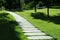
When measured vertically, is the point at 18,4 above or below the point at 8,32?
below

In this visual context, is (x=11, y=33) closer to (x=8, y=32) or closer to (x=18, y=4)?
(x=8, y=32)

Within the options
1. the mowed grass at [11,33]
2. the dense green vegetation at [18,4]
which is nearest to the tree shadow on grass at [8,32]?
the mowed grass at [11,33]

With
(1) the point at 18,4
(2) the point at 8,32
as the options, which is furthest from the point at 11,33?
(1) the point at 18,4

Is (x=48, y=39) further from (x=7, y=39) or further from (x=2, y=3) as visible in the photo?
(x=2, y=3)

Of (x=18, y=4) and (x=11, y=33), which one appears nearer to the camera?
(x=11, y=33)

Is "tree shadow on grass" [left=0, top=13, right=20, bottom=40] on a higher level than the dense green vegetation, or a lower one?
higher

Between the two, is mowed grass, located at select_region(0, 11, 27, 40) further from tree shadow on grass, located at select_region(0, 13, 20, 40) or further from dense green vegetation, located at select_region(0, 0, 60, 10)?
dense green vegetation, located at select_region(0, 0, 60, 10)

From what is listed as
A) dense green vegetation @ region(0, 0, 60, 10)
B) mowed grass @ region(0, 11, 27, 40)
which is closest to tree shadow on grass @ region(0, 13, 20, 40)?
mowed grass @ region(0, 11, 27, 40)

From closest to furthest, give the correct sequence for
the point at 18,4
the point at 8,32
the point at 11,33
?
1. the point at 11,33
2. the point at 8,32
3. the point at 18,4

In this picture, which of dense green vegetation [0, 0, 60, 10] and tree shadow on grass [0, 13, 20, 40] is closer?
tree shadow on grass [0, 13, 20, 40]

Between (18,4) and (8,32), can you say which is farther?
(18,4)

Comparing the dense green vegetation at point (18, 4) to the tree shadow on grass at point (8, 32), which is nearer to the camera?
the tree shadow on grass at point (8, 32)

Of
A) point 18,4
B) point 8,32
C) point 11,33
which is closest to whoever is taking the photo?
point 11,33

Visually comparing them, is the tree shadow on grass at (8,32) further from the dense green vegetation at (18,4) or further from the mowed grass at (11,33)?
the dense green vegetation at (18,4)
